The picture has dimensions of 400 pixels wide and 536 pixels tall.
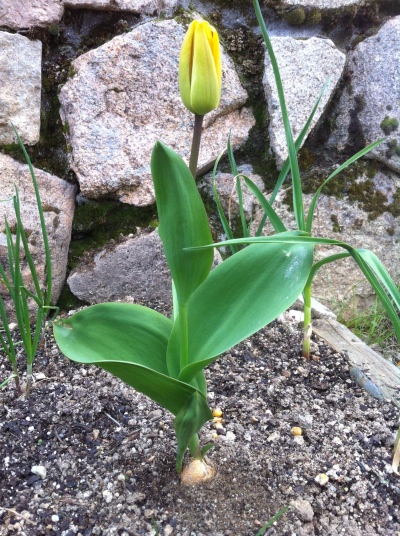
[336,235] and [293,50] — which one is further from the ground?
[293,50]

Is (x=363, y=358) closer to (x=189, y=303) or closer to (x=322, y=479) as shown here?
(x=322, y=479)

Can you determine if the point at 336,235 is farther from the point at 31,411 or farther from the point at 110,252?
the point at 31,411

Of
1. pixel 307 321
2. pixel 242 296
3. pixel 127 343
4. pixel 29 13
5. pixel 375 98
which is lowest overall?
pixel 307 321

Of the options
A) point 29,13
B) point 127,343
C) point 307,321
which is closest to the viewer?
point 127,343

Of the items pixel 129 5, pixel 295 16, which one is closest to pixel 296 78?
pixel 295 16

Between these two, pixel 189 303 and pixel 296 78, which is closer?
pixel 189 303

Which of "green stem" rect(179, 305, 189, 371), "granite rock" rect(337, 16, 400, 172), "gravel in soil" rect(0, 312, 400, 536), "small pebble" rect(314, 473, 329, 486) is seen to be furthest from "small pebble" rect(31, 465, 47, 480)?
"granite rock" rect(337, 16, 400, 172)

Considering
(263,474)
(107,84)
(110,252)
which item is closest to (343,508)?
(263,474)
